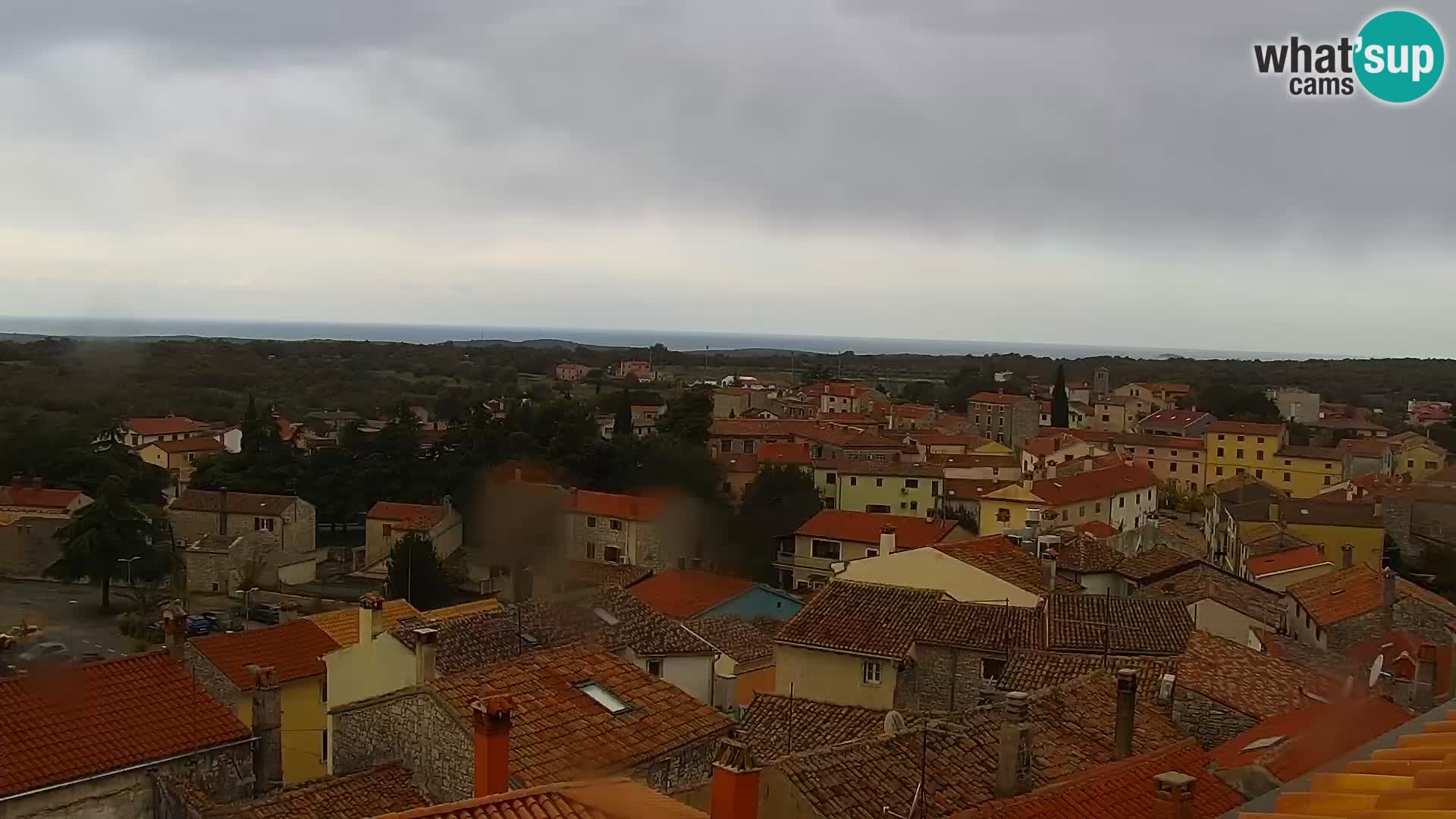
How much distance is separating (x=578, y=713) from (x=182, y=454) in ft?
116

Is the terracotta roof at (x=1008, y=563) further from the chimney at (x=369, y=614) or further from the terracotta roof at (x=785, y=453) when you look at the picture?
the terracotta roof at (x=785, y=453)

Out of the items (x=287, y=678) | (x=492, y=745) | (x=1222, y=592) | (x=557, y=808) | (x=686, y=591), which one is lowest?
(x=686, y=591)

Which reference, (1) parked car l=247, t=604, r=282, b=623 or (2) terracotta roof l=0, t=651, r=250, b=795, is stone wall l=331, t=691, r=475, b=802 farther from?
(1) parked car l=247, t=604, r=282, b=623

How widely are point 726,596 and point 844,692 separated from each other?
7539 mm

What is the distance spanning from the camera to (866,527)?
31.0 m

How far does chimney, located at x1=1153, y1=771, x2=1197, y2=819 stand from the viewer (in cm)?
573

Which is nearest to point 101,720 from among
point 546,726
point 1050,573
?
point 546,726

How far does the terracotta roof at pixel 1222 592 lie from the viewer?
16250 millimetres

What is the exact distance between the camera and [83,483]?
34.5 metres

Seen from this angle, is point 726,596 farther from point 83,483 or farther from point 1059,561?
point 83,483

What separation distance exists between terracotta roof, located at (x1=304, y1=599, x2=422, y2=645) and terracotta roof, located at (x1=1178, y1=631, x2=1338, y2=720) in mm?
9252

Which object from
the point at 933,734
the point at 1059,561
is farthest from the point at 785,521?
the point at 933,734

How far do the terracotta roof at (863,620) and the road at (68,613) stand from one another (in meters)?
13.5

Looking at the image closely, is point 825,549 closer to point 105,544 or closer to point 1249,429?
point 105,544
